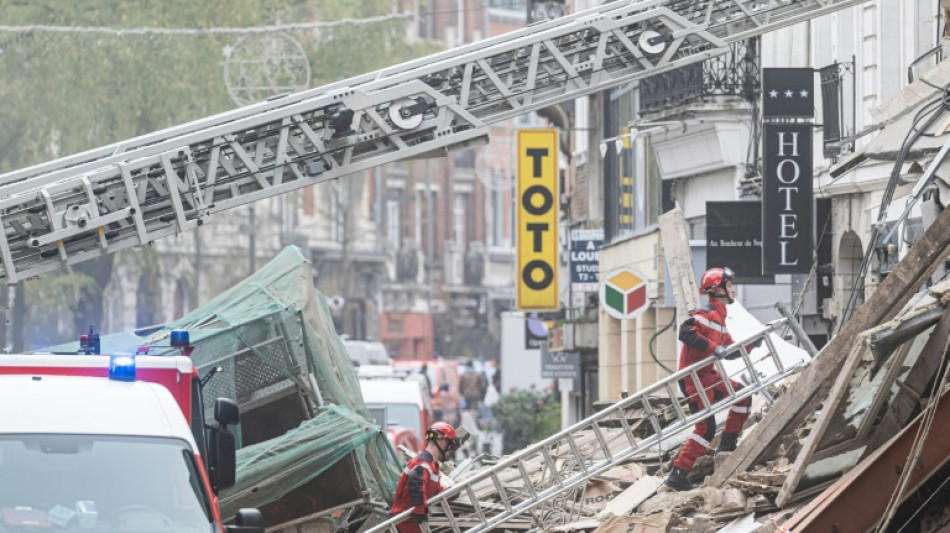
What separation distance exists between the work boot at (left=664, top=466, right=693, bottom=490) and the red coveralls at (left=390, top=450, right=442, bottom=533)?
167 centimetres

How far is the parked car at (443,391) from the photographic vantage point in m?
42.6

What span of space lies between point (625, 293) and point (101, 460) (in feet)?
50.3

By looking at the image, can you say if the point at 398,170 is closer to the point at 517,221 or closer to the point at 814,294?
the point at 517,221

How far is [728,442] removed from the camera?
15070 millimetres

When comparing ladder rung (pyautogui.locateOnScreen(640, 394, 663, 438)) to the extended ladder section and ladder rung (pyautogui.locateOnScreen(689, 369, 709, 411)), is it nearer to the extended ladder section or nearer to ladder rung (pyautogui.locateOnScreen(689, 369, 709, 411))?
ladder rung (pyautogui.locateOnScreen(689, 369, 709, 411))

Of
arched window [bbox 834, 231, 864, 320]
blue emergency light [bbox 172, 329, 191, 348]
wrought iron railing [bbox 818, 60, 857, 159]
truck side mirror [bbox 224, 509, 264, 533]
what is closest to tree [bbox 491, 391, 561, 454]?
arched window [bbox 834, 231, 864, 320]

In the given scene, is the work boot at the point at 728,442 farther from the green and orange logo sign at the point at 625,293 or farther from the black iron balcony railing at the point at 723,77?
the black iron balcony railing at the point at 723,77

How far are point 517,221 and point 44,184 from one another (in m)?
23.5

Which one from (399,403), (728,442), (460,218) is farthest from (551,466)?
(460,218)

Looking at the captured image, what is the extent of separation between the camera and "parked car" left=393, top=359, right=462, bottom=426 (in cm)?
4258

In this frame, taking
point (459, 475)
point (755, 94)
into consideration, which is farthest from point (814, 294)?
point (459, 475)

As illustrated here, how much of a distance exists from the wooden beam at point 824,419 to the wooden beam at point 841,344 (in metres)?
0.28

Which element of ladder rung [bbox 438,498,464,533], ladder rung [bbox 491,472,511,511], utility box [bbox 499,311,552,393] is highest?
ladder rung [bbox 491,472,511,511]

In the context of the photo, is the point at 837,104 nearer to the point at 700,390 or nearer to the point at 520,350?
the point at 700,390
